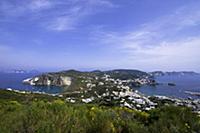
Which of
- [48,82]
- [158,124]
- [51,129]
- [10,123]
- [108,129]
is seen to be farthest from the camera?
[48,82]

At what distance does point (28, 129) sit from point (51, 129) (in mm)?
568

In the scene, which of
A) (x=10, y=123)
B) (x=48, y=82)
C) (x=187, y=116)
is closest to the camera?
(x=10, y=123)

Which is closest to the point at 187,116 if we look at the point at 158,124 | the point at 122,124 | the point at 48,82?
the point at 158,124

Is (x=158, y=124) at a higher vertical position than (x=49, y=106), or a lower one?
lower

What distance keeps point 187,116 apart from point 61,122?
4576 mm

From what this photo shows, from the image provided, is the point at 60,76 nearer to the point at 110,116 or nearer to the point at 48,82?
the point at 48,82

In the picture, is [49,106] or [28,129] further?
[49,106]

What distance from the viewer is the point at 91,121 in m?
7.02

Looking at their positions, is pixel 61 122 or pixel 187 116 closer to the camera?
pixel 61 122

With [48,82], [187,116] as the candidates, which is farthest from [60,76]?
[187,116]

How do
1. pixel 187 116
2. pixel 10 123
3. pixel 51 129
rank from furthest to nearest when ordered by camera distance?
1. pixel 187 116
2. pixel 10 123
3. pixel 51 129

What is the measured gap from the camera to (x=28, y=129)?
201 inches

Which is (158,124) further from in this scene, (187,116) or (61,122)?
(61,122)

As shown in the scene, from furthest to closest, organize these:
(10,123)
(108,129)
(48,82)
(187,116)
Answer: (48,82)
(187,116)
(108,129)
(10,123)
